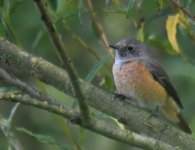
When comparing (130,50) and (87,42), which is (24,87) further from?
(87,42)

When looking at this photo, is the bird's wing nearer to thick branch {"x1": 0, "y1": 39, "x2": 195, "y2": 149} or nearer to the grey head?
the grey head

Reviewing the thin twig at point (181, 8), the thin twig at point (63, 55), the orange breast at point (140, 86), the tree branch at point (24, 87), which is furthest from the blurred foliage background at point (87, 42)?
the thin twig at point (63, 55)

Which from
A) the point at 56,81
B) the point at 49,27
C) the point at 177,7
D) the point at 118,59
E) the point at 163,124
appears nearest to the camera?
the point at 49,27

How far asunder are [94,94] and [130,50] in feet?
7.80

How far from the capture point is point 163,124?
3.77m

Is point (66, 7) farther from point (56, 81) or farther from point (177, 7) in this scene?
point (177, 7)

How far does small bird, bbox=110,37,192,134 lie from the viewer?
518 centimetres

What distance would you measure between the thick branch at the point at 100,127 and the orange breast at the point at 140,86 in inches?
80.7

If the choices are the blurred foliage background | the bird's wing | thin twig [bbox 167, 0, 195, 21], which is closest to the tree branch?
the blurred foliage background

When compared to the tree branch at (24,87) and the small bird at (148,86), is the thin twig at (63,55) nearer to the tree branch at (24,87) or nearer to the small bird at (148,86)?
the tree branch at (24,87)

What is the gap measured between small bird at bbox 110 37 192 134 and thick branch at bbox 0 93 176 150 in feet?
6.50

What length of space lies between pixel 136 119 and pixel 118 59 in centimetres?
202

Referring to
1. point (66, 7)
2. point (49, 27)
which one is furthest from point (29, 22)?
point (49, 27)

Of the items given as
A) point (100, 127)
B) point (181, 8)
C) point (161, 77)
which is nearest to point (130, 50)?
point (161, 77)
